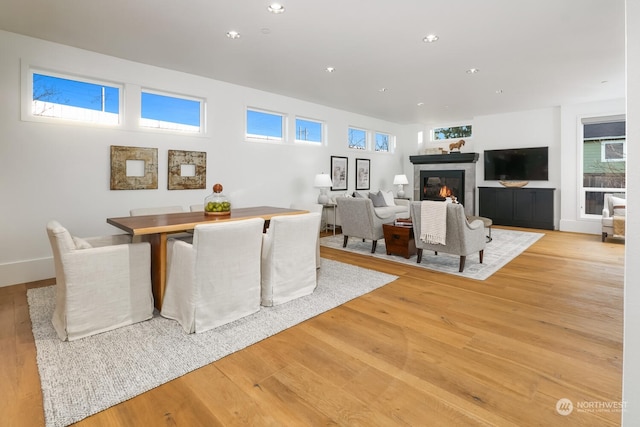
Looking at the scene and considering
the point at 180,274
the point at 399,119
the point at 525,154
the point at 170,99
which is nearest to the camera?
the point at 180,274

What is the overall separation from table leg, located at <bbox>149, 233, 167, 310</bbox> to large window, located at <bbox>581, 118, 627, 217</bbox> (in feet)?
26.3

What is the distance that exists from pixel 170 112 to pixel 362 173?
4576 millimetres

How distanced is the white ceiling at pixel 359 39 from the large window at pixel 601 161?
1.38 metres

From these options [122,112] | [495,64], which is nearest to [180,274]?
[122,112]

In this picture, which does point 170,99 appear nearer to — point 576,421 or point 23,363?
point 23,363

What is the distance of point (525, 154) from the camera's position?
738cm

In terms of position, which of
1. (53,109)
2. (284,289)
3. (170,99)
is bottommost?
(284,289)

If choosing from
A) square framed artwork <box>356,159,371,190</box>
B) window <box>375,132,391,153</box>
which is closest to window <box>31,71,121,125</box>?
square framed artwork <box>356,159,371,190</box>

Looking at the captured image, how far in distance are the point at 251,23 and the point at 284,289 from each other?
8.59 ft

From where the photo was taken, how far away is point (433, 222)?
13.0ft

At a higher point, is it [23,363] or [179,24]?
[179,24]

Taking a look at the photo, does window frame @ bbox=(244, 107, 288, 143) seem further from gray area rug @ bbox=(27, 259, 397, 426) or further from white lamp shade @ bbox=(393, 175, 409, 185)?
gray area rug @ bbox=(27, 259, 397, 426)

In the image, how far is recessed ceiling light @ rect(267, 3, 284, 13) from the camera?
2.89 m

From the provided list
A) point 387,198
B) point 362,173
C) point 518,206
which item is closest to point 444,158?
point 518,206
